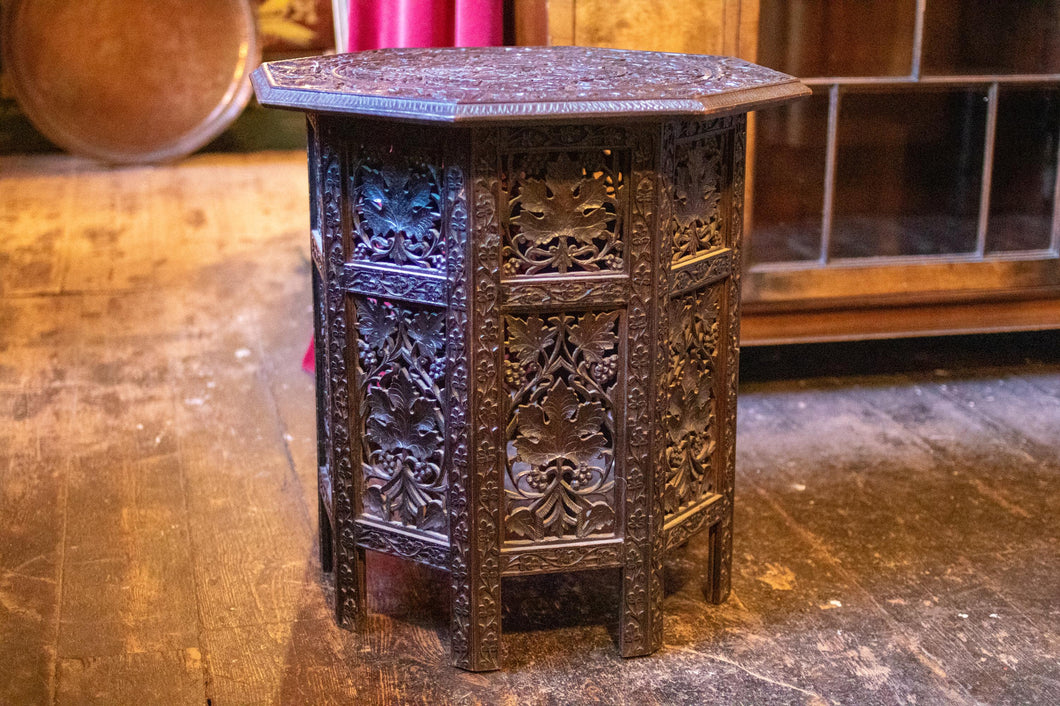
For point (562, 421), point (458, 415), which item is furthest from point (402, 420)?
point (562, 421)

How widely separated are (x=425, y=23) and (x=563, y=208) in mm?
1028

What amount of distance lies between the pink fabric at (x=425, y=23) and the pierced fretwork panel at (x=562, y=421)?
985mm

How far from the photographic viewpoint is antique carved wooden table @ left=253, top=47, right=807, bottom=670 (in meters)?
1.44

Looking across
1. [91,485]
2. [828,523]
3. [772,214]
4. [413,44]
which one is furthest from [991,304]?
[91,485]

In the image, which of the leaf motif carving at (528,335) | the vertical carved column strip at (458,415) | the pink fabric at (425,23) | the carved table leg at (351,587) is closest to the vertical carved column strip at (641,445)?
the leaf motif carving at (528,335)

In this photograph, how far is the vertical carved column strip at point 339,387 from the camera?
153 centimetres

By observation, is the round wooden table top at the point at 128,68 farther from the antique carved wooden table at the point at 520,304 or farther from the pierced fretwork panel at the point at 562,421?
the pierced fretwork panel at the point at 562,421

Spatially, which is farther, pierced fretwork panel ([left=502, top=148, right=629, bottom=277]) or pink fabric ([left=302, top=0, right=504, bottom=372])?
pink fabric ([left=302, top=0, right=504, bottom=372])

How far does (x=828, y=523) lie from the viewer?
2.06 m

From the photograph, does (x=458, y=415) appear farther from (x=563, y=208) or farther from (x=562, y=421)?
(x=563, y=208)

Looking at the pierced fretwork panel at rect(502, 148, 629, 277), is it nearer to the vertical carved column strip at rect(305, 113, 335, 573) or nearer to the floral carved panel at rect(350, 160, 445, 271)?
the floral carved panel at rect(350, 160, 445, 271)

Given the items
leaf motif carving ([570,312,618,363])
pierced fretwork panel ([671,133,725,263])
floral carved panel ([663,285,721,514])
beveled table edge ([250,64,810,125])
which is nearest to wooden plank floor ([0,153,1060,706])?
floral carved panel ([663,285,721,514])

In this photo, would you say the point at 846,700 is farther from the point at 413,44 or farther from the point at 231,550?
the point at 413,44

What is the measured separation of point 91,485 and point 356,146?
3.40ft
